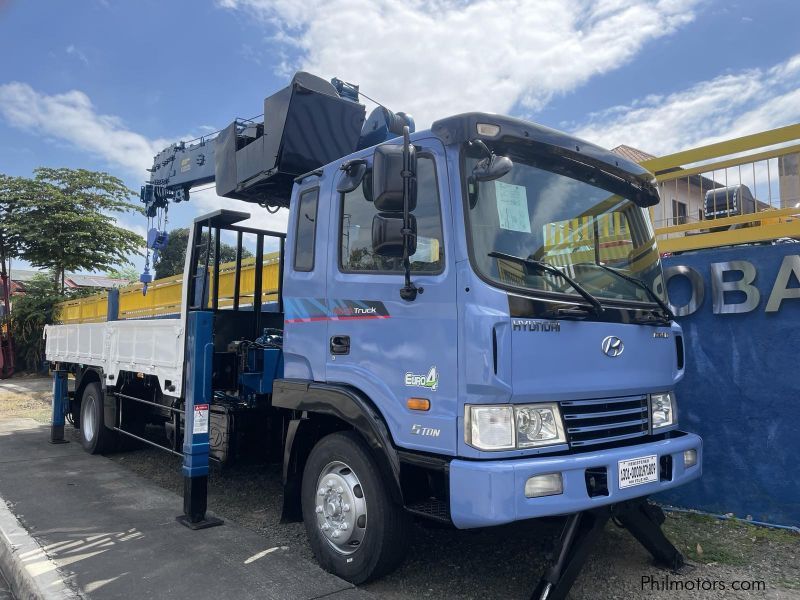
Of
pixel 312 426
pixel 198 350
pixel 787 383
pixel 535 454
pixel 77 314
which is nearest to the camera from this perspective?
pixel 535 454

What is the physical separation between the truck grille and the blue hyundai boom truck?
0.5 inches

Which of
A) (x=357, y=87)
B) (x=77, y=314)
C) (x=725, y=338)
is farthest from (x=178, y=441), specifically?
(x=77, y=314)

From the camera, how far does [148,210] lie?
9.34 meters

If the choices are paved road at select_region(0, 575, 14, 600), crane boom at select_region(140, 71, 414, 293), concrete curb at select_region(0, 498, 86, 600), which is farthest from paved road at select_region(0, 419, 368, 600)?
crane boom at select_region(140, 71, 414, 293)

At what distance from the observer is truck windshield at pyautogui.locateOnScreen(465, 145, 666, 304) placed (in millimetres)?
3172

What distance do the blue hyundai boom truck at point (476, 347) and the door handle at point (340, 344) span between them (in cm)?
1

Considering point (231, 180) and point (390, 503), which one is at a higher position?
point (231, 180)

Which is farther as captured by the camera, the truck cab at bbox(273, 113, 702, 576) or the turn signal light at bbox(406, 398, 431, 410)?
the turn signal light at bbox(406, 398, 431, 410)

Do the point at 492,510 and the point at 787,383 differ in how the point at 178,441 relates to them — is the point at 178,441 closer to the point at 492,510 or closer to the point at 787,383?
the point at 492,510

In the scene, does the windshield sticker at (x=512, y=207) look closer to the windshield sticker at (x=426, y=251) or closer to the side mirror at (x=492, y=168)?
the side mirror at (x=492, y=168)

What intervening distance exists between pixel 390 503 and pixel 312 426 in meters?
0.95

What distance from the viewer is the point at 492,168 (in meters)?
3.10

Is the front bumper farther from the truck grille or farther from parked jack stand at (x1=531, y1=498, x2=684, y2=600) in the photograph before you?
parked jack stand at (x1=531, y1=498, x2=684, y2=600)

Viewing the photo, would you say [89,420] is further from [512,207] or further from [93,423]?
[512,207]
